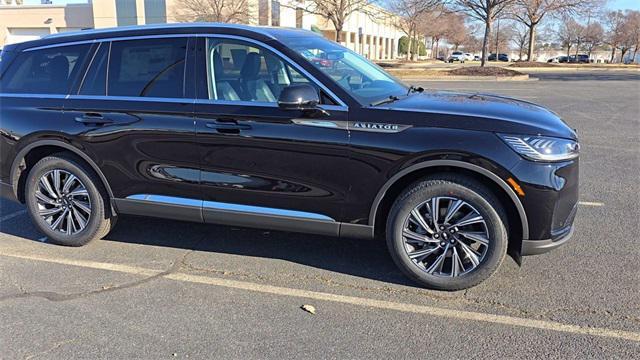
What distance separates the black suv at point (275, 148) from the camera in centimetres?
351

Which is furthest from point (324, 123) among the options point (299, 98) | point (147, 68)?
point (147, 68)

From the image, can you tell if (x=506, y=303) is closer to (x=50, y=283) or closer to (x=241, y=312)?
(x=241, y=312)

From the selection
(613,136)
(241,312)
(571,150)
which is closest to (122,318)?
(241,312)

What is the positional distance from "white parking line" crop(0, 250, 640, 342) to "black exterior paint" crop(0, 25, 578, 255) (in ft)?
1.61

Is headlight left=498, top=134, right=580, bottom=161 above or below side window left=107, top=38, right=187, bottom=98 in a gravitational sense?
below

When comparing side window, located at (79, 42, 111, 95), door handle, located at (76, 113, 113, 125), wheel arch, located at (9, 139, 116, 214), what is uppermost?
side window, located at (79, 42, 111, 95)

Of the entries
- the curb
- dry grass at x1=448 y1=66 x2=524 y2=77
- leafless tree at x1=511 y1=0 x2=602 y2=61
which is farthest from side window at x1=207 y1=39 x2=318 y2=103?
leafless tree at x1=511 y1=0 x2=602 y2=61

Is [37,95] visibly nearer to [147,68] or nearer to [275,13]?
[147,68]

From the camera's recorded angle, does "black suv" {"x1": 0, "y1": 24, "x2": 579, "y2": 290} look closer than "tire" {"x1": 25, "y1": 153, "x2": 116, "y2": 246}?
Yes

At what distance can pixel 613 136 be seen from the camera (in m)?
9.45

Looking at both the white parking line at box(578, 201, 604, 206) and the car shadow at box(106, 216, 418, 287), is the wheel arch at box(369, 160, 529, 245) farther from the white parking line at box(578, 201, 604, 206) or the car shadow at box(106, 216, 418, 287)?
the white parking line at box(578, 201, 604, 206)

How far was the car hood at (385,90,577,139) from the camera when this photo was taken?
345 centimetres

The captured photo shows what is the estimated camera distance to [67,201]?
460 centimetres

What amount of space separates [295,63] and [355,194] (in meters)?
1.09
